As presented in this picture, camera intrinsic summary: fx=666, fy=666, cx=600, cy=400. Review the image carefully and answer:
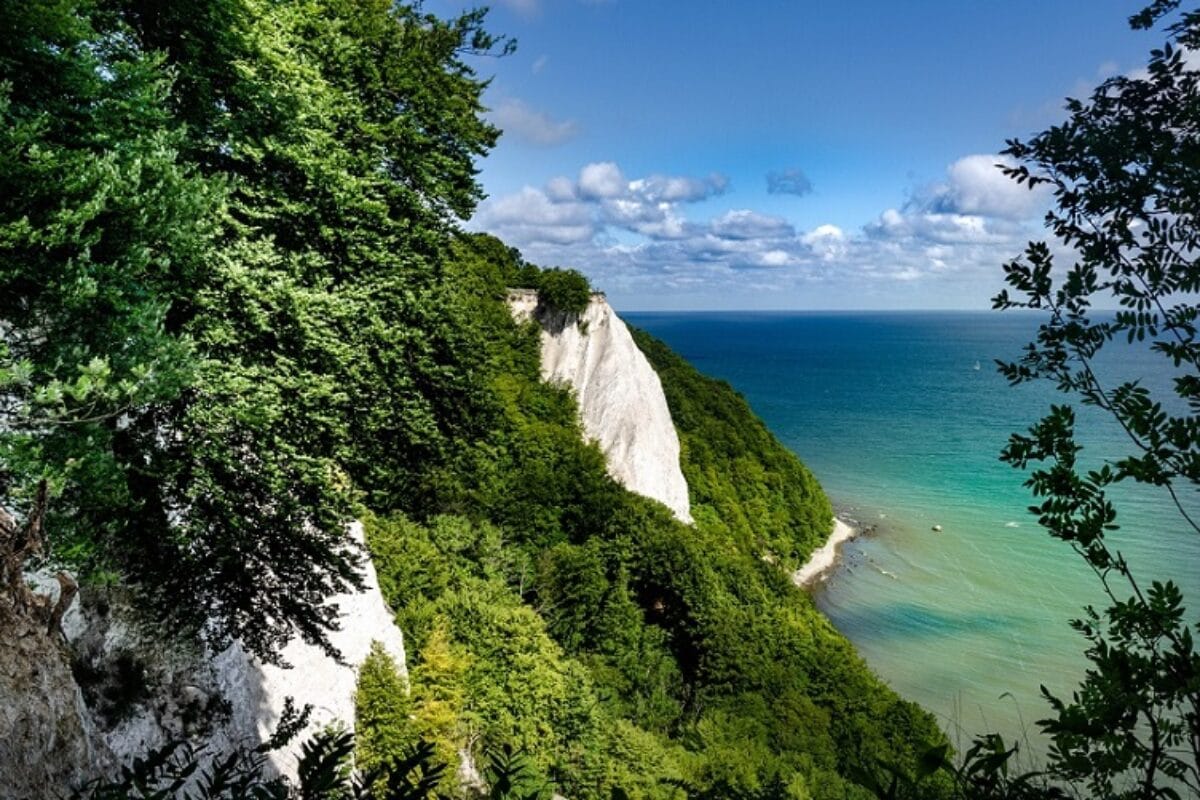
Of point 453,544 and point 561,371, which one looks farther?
point 561,371

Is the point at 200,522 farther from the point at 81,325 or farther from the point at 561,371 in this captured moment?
the point at 561,371

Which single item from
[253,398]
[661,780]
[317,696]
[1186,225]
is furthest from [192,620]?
[661,780]

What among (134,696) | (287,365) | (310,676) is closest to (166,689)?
(134,696)

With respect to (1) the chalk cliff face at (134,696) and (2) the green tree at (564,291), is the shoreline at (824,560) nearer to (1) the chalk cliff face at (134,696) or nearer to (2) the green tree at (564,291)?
(2) the green tree at (564,291)

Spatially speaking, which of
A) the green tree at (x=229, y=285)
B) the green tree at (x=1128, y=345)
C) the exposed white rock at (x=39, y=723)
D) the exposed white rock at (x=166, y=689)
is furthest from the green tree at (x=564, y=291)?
the green tree at (x=1128, y=345)

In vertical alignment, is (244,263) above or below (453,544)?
above

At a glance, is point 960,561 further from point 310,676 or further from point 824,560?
point 310,676
